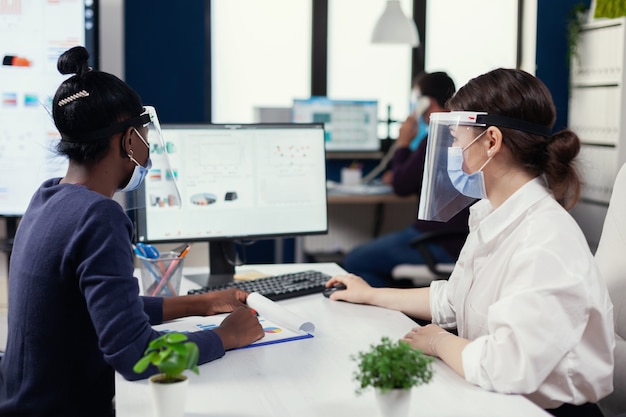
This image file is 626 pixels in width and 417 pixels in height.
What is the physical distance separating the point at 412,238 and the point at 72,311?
257cm

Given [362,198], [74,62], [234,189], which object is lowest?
[362,198]

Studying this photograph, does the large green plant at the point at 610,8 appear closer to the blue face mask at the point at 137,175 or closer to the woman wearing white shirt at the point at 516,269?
the woman wearing white shirt at the point at 516,269

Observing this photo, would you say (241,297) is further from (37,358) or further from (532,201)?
(532,201)

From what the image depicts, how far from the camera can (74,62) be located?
1568 millimetres

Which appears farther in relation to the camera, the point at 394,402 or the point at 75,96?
the point at 75,96

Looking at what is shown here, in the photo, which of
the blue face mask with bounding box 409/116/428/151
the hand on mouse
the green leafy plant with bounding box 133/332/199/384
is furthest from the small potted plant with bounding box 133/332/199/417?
the blue face mask with bounding box 409/116/428/151

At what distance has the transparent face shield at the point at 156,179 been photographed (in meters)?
1.70

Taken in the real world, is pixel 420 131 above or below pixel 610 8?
below

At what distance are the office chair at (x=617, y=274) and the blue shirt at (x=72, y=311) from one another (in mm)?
904

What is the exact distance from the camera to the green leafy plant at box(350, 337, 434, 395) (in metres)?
1.09

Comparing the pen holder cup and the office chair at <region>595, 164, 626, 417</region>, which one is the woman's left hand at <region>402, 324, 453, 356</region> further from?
the pen holder cup

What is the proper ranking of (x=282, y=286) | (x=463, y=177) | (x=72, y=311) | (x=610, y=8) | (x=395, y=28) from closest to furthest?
(x=72, y=311)
(x=463, y=177)
(x=282, y=286)
(x=610, y=8)
(x=395, y=28)

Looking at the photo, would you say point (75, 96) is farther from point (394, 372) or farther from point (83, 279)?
point (394, 372)

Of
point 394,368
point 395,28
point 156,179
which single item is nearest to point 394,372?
point 394,368
